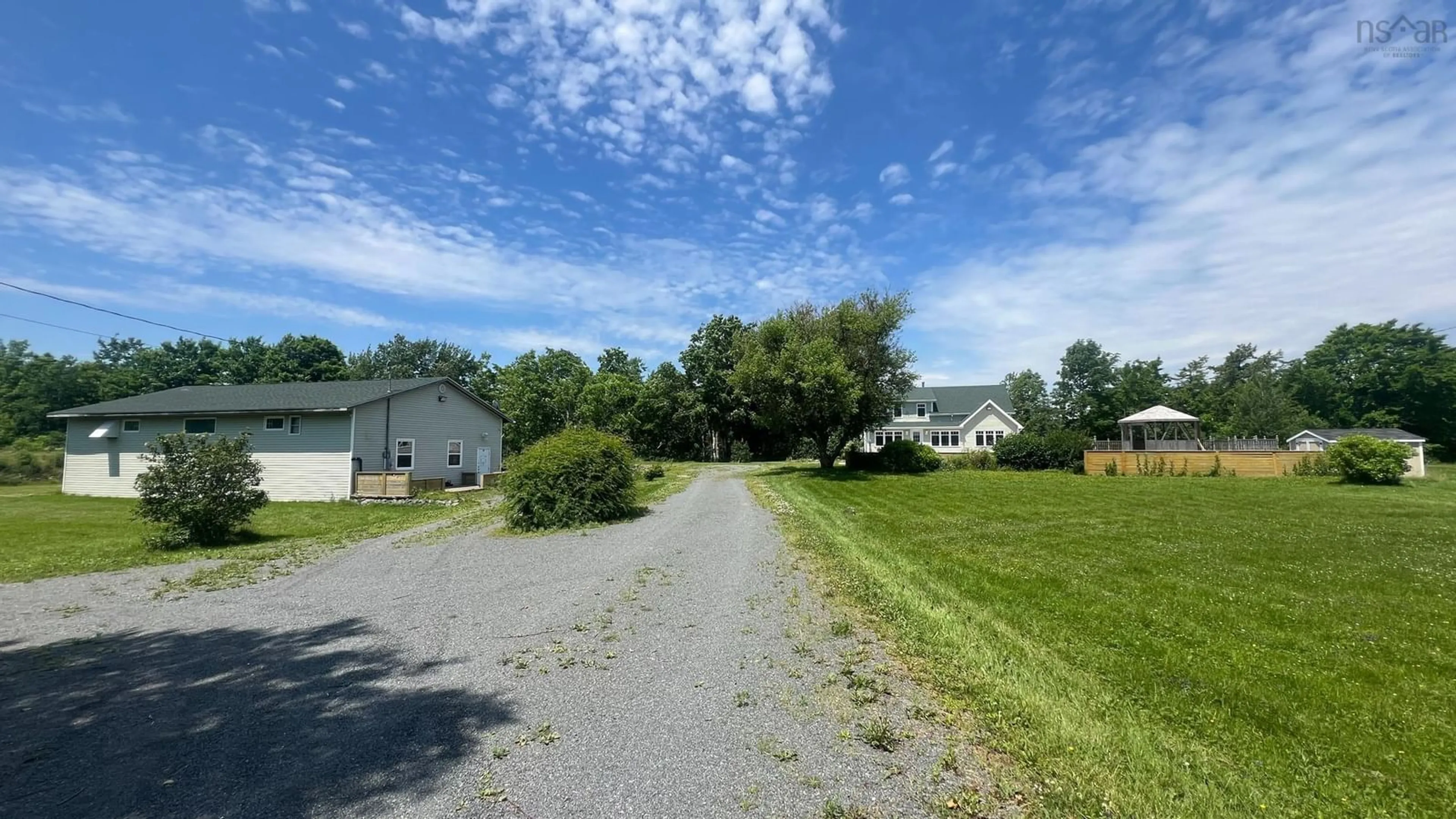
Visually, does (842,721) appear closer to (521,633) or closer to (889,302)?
(521,633)

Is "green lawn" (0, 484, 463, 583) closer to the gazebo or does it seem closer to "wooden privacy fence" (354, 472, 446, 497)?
"wooden privacy fence" (354, 472, 446, 497)

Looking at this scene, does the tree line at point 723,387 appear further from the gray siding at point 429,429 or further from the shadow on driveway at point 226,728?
the shadow on driveway at point 226,728

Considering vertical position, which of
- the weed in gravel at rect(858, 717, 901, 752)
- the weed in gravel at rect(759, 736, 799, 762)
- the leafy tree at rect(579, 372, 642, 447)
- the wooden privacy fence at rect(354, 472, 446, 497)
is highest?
the leafy tree at rect(579, 372, 642, 447)

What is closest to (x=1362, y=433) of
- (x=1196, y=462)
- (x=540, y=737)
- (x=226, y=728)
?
(x=1196, y=462)

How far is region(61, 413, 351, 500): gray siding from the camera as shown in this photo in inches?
855

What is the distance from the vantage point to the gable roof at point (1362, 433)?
33188mm

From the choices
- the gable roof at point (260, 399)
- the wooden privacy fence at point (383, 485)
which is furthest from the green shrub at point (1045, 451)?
the wooden privacy fence at point (383, 485)

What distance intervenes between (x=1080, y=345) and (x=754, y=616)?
70.6 meters

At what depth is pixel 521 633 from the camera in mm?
5738

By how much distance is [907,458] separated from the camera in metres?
30.3

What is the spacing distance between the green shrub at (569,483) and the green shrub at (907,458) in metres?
19.0

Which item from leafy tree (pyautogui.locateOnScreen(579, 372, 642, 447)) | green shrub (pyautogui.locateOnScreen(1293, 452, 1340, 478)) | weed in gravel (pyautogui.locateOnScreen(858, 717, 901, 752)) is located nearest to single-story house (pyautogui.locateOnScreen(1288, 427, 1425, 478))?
green shrub (pyautogui.locateOnScreen(1293, 452, 1340, 478))

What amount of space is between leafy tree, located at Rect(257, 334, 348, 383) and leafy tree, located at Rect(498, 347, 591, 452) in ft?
75.3

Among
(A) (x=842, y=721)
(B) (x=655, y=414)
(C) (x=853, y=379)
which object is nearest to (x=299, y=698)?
(A) (x=842, y=721)
